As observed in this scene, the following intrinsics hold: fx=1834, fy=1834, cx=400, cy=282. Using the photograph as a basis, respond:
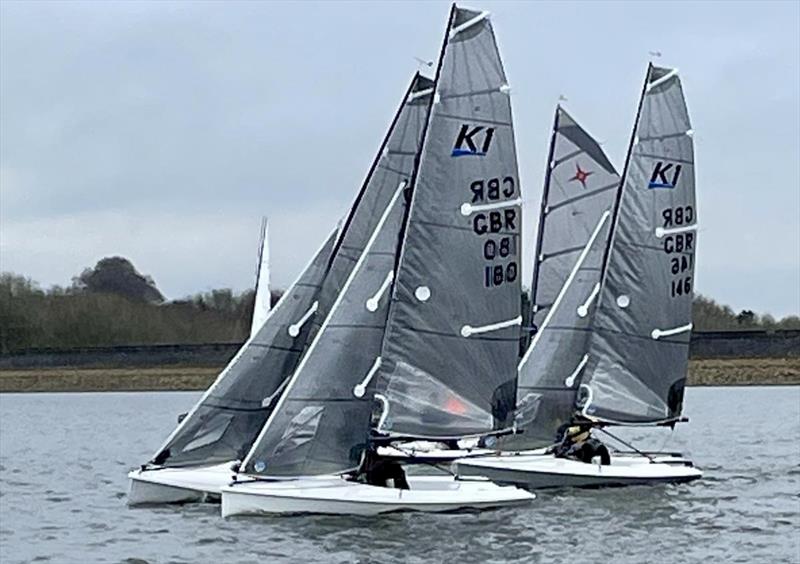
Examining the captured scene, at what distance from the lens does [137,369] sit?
8731cm

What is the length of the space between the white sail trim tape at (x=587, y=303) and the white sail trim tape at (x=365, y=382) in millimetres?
7087

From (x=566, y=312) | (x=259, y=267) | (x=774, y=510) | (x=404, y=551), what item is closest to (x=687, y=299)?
(x=566, y=312)

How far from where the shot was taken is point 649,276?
2906 cm

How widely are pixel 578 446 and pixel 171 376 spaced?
60768mm

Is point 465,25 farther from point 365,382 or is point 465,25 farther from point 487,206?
point 365,382

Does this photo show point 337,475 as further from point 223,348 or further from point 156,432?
point 223,348

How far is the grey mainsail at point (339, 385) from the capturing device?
22.6 meters

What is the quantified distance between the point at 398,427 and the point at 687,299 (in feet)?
26.1

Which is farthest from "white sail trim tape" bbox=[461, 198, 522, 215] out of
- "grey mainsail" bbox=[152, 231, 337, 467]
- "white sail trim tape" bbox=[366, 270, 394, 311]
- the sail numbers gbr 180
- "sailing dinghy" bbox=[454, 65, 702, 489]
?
"sailing dinghy" bbox=[454, 65, 702, 489]

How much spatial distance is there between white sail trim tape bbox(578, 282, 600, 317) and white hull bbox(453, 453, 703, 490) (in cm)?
343

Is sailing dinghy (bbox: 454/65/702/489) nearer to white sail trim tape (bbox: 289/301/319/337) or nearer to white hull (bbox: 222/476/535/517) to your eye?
white sail trim tape (bbox: 289/301/319/337)

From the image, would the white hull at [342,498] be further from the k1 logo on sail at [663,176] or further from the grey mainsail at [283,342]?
the k1 logo on sail at [663,176]

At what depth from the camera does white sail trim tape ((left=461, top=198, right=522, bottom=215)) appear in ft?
77.9

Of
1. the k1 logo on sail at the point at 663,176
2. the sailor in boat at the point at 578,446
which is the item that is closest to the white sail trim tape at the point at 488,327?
the sailor in boat at the point at 578,446
